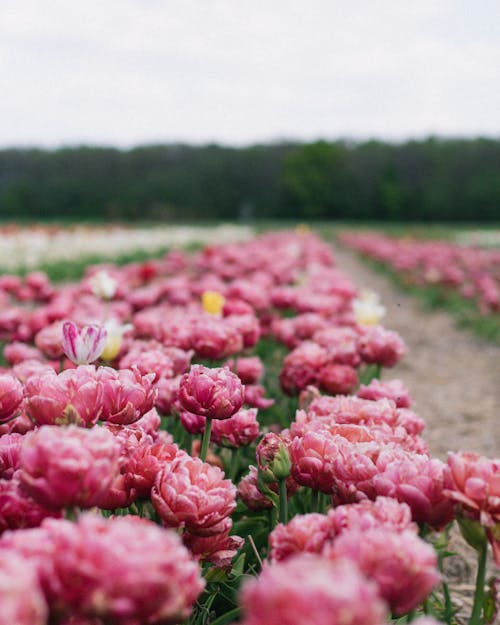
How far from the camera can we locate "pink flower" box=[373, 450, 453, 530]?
2.89 ft

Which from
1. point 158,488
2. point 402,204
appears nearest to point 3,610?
point 158,488

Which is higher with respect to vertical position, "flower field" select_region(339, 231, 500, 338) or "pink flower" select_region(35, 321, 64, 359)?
"pink flower" select_region(35, 321, 64, 359)

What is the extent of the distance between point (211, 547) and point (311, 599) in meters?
0.57

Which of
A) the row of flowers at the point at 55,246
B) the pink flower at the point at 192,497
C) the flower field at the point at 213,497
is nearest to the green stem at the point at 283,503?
the flower field at the point at 213,497

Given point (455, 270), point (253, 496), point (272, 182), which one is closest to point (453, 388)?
point (455, 270)

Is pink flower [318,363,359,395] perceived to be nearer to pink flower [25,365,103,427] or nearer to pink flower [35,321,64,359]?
pink flower [35,321,64,359]

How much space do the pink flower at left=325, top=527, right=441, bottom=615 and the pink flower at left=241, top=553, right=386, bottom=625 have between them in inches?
4.9

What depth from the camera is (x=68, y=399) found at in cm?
96

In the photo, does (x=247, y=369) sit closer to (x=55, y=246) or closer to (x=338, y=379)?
(x=338, y=379)

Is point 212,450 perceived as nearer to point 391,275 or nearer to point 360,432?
point 360,432

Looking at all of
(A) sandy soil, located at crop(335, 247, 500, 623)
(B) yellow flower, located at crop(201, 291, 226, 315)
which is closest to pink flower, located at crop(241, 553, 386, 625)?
(A) sandy soil, located at crop(335, 247, 500, 623)

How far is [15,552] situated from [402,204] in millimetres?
54013

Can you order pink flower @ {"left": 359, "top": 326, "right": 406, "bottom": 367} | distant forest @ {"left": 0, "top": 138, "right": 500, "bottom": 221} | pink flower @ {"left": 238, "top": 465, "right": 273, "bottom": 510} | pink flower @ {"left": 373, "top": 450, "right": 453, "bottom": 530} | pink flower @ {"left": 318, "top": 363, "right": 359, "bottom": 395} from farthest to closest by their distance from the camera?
distant forest @ {"left": 0, "top": 138, "right": 500, "bottom": 221} < pink flower @ {"left": 359, "top": 326, "right": 406, "bottom": 367} < pink flower @ {"left": 318, "top": 363, "right": 359, "bottom": 395} < pink flower @ {"left": 238, "top": 465, "right": 273, "bottom": 510} < pink flower @ {"left": 373, "top": 450, "right": 453, "bottom": 530}

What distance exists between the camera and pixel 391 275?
531 inches
